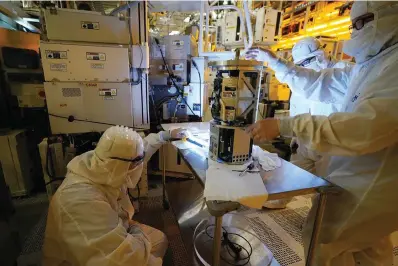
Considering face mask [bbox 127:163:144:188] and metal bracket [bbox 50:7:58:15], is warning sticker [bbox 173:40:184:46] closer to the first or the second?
metal bracket [bbox 50:7:58:15]

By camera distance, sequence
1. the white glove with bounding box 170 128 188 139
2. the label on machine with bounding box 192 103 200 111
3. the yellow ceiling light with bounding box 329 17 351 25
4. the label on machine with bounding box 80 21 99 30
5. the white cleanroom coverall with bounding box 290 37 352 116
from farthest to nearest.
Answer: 1. the yellow ceiling light with bounding box 329 17 351 25
2. the label on machine with bounding box 192 103 200 111
3. the white cleanroom coverall with bounding box 290 37 352 116
4. the label on machine with bounding box 80 21 99 30
5. the white glove with bounding box 170 128 188 139

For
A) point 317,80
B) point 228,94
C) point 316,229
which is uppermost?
point 317,80

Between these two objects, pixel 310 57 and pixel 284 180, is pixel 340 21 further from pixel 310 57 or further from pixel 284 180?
pixel 284 180

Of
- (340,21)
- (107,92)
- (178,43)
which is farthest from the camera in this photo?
(340,21)

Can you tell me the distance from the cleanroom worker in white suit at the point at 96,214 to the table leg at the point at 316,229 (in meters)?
0.86

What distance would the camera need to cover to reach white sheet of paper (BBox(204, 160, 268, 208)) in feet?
2.86

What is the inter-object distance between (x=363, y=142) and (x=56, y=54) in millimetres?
2468

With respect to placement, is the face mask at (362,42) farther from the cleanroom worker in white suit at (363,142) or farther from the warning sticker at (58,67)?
the warning sticker at (58,67)

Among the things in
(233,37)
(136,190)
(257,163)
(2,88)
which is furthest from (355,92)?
(2,88)

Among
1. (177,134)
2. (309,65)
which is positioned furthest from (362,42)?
(309,65)

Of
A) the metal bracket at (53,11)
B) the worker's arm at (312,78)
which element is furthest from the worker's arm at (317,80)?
the metal bracket at (53,11)

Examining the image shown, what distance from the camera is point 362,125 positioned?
2.74ft

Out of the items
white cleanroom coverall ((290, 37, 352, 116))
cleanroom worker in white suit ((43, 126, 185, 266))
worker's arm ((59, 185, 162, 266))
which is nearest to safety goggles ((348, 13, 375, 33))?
white cleanroom coverall ((290, 37, 352, 116))

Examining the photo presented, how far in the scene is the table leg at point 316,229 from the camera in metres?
1.02
